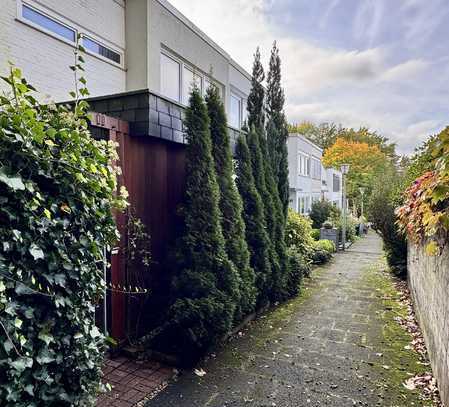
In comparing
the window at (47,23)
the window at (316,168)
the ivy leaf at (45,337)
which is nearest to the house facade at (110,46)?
the window at (47,23)

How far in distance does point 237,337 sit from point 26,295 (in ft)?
11.6

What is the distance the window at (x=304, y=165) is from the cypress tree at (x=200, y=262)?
51.6ft

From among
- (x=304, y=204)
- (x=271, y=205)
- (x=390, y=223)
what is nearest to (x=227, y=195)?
(x=271, y=205)

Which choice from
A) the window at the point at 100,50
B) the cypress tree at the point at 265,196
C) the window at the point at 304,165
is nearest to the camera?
the cypress tree at the point at 265,196

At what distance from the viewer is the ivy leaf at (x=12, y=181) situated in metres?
1.65

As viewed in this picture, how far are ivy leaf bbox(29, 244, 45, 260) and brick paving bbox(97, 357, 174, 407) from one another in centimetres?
204

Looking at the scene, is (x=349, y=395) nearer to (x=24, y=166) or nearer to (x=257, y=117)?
(x=24, y=166)

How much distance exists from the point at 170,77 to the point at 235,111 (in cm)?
396

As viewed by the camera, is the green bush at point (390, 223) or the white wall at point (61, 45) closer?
the white wall at point (61, 45)

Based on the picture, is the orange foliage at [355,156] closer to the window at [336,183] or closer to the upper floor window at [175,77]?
the window at [336,183]

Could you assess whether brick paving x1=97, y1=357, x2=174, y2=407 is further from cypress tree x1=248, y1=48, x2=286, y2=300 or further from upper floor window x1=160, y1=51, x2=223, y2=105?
upper floor window x1=160, y1=51, x2=223, y2=105

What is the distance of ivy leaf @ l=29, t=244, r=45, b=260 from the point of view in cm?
180

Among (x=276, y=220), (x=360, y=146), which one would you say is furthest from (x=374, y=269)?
(x=360, y=146)

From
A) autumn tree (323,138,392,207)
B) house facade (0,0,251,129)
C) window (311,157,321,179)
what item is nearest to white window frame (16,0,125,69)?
house facade (0,0,251,129)
